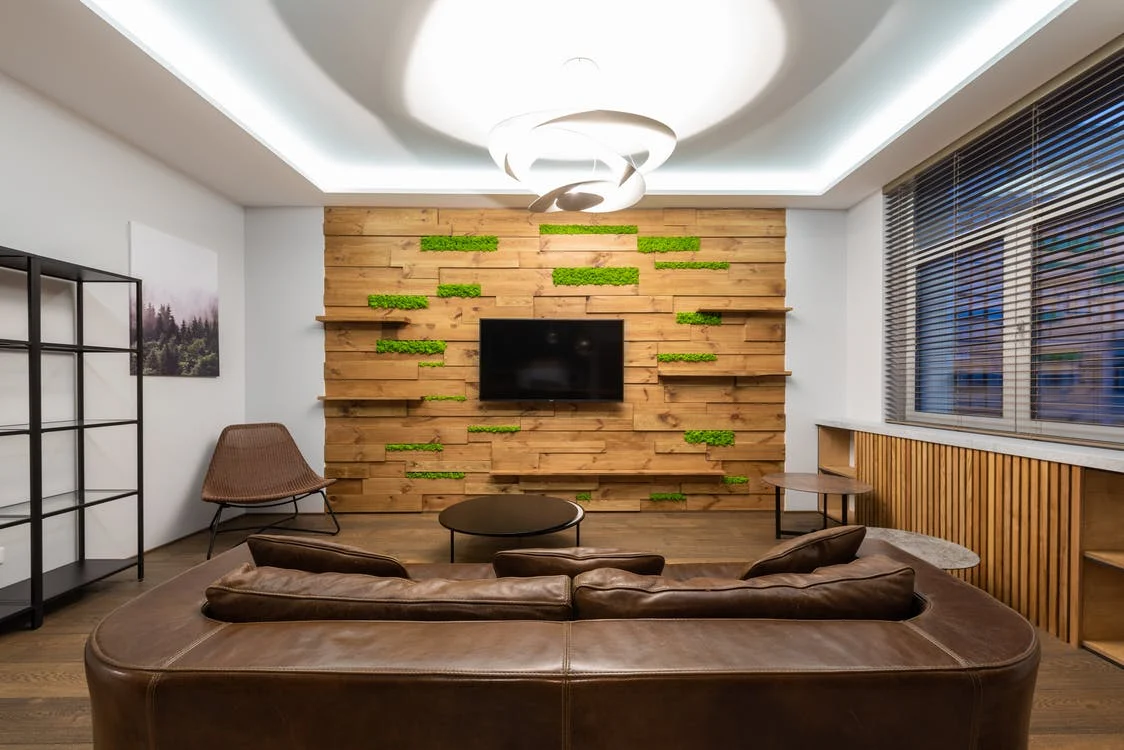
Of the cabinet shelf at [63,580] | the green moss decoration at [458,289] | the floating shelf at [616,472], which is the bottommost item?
the cabinet shelf at [63,580]

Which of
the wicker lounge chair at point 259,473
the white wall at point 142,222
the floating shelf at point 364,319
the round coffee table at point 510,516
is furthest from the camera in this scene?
the floating shelf at point 364,319

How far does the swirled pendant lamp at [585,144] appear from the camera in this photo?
6.83ft

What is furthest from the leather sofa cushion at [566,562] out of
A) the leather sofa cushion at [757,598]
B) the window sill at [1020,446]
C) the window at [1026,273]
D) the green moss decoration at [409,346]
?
the green moss decoration at [409,346]

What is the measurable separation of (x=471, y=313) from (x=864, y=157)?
305 centimetres

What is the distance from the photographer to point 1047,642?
215cm

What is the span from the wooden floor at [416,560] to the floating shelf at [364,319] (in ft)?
5.33

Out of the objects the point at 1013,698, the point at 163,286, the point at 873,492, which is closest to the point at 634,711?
the point at 1013,698

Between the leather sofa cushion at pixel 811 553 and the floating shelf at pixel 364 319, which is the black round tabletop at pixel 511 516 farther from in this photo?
the floating shelf at pixel 364 319

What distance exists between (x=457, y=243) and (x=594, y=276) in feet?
3.85

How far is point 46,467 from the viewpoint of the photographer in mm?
2580

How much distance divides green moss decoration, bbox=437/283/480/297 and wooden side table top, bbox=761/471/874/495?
2.67 m

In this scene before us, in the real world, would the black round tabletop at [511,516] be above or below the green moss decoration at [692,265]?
below

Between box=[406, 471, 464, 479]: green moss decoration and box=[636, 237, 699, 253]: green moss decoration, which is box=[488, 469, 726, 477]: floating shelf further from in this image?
box=[636, 237, 699, 253]: green moss decoration

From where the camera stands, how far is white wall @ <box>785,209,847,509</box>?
418cm
